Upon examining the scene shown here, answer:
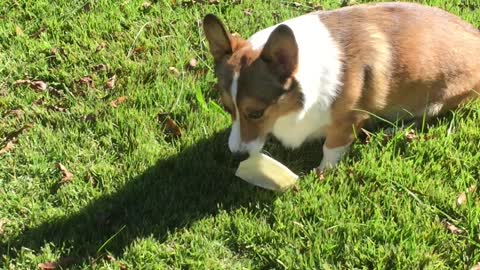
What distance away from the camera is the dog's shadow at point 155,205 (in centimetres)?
340

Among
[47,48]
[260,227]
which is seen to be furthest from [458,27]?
[47,48]

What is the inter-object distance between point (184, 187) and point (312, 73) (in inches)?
41.4

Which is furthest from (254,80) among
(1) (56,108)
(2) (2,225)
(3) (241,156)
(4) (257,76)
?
(1) (56,108)

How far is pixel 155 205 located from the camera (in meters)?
3.59

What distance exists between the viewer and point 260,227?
→ 11.0ft

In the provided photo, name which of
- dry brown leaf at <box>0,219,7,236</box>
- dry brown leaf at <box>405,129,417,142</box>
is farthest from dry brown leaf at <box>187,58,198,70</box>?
dry brown leaf at <box>0,219,7,236</box>

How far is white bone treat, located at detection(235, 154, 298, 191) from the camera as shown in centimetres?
354

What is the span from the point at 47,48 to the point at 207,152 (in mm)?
1909

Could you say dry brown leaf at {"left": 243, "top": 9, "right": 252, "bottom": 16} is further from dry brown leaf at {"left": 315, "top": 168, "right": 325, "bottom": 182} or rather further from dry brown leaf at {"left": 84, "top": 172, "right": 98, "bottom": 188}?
dry brown leaf at {"left": 84, "top": 172, "right": 98, "bottom": 188}

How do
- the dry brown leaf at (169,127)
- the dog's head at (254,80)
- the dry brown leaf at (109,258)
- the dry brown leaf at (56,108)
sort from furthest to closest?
the dry brown leaf at (56,108) < the dry brown leaf at (169,127) < the dry brown leaf at (109,258) < the dog's head at (254,80)

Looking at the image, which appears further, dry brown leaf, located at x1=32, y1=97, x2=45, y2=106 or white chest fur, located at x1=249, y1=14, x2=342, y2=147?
dry brown leaf, located at x1=32, y1=97, x2=45, y2=106

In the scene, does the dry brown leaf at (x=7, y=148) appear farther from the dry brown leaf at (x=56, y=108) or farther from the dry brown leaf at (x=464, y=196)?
the dry brown leaf at (x=464, y=196)

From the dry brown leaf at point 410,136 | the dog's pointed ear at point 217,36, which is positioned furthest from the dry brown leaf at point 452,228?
the dog's pointed ear at point 217,36

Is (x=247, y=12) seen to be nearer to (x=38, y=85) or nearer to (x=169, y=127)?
(x=169, y=127)
